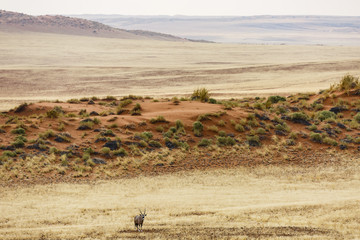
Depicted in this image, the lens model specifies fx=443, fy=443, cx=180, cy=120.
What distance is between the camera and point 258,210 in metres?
11.8

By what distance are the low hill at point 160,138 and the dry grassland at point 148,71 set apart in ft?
42.4

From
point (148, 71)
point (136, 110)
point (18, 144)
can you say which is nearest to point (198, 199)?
point (18, 144)

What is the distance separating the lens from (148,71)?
64.3 metres

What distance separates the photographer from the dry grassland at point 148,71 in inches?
1865

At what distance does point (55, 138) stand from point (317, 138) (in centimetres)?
1323

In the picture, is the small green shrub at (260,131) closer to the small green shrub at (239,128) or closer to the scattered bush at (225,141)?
the small green shrub at (239,128)

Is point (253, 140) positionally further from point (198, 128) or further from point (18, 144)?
point (18, 144)

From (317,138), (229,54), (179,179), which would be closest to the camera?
(179,179)

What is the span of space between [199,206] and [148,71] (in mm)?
52744

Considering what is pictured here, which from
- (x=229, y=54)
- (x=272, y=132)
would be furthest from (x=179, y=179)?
(x=229, y=54)

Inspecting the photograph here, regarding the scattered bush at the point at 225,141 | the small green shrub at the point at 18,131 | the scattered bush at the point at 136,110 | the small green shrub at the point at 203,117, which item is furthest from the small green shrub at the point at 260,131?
the small green shrub at the point at 18,131

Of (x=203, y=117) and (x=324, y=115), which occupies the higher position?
(x=203, y=117)

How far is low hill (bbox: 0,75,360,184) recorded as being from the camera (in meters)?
18.4

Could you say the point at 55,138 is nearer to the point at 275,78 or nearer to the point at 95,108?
the point at 95,108
